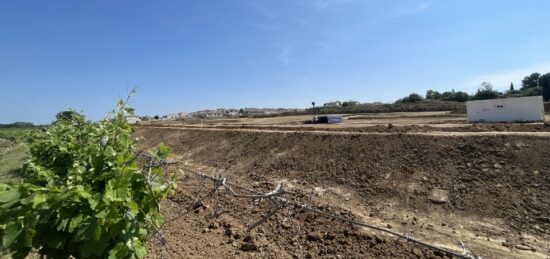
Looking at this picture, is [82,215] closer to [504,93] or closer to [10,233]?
[10,233]

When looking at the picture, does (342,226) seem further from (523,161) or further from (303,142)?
(303,142)

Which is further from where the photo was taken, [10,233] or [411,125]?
[411,125]

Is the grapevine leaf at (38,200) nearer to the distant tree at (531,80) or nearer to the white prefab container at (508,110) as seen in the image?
the white prefab container at (508,110)

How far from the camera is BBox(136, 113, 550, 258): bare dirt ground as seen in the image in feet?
21.6

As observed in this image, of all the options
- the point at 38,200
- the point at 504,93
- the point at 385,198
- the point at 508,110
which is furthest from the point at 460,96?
the point at 38,200

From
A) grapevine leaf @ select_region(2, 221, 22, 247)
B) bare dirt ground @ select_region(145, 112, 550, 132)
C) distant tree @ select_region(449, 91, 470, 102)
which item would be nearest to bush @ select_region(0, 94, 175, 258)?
grapevine leaf @ select_region(2, 221, 22, 247)

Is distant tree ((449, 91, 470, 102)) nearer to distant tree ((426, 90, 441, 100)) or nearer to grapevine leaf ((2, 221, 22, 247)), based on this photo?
distant tree ((426, 90, 441, 100))

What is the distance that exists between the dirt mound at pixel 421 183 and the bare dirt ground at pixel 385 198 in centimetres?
3

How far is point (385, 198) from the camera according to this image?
1041 centimetres

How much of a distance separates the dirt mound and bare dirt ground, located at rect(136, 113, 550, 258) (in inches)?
1.0

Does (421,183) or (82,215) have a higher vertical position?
(82,215)

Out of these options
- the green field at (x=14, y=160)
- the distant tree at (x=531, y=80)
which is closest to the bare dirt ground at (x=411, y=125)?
the green field at (x=14, y=160)

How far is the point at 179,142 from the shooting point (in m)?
27.6

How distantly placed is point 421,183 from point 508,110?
14781 mm
